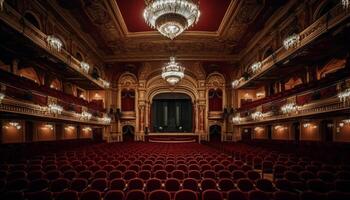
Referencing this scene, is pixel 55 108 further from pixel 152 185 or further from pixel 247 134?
pixel 247 134

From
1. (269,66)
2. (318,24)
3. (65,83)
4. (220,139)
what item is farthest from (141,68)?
(318,24)

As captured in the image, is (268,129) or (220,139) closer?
(268,129)

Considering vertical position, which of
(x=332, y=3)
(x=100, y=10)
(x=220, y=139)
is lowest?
(x=220, y=139)

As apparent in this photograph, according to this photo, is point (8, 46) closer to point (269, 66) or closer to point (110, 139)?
point (110, 139)

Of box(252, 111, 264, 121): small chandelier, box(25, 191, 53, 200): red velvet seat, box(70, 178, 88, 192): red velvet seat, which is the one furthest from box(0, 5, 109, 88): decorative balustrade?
box(252, 111, 264, 121): small chandelier

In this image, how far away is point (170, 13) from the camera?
24.4ft

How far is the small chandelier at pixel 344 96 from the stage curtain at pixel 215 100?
471 inches

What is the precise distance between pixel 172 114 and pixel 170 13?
21.9 meters

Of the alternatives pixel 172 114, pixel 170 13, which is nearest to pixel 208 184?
pixel 170 13

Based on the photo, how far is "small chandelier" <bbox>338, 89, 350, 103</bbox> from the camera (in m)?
7.14

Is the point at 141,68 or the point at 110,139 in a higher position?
the point at 141,68

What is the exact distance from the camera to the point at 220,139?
19.2 metres

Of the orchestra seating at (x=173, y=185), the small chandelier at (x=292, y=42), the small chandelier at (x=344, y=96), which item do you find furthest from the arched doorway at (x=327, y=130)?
the orchestra seating at (x=173, y=185)

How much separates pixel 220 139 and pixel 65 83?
12600 millimetres
